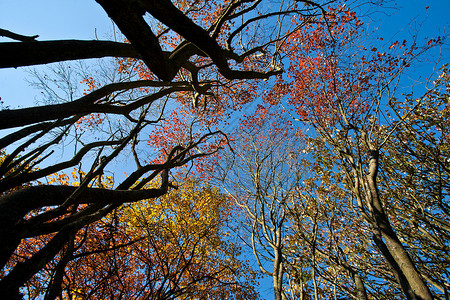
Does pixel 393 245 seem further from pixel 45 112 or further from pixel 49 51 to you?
pixel 49 51

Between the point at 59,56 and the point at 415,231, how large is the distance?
947cm

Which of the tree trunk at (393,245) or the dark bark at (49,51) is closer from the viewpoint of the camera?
the dark bark at (49,51)

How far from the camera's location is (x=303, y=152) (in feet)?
23.5

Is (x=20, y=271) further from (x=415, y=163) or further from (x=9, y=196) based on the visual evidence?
(x=415, y=163)

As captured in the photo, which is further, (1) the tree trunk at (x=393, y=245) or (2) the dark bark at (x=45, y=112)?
(1) the tree trunk at (x=393, y=245)

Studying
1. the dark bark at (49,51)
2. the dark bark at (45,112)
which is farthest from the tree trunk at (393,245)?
the dark bark at (49,51)

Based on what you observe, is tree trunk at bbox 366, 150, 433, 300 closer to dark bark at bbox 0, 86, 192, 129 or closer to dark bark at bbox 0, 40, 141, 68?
dark bark at bbox 0, 86, 192, 129

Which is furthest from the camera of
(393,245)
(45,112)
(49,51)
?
(393,245)

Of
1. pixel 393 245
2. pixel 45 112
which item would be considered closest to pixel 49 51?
pixel 45 112

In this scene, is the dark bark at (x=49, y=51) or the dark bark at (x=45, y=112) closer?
the dark bark at (x=49, y=51)

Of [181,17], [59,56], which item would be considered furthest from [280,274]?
[59,56]

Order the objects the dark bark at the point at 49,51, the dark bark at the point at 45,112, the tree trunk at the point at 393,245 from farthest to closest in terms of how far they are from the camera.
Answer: the tree trunk at the point at 393,245 → the dark bark at the point at 45,112 → the dark bark at the point at 49,51

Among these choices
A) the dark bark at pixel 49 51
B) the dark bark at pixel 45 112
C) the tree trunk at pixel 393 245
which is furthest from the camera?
the tree trunk at pixel 393 245

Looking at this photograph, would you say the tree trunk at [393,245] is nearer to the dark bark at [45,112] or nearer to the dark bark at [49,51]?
the dark bark at [45,112]
